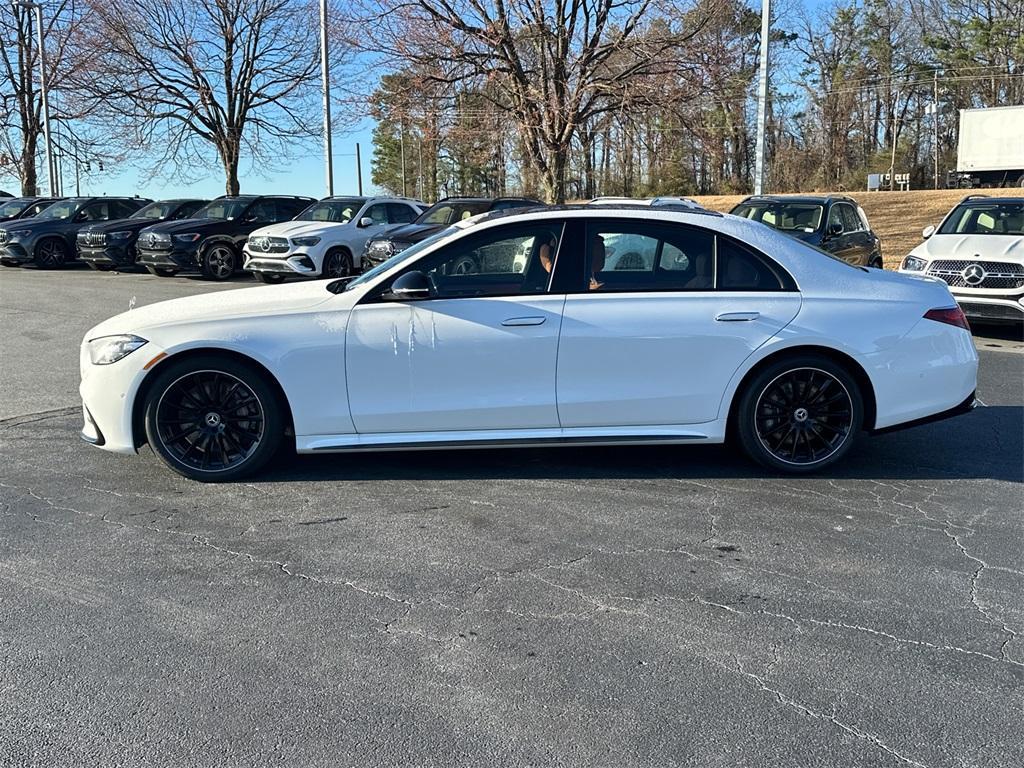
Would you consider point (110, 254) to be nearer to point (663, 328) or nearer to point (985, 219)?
point (985, 219)

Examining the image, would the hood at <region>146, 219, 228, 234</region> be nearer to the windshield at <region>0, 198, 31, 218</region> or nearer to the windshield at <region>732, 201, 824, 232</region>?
the windshield at <region>0, 198, 31, 218</region>

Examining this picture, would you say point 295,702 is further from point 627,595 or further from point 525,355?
point 525,355

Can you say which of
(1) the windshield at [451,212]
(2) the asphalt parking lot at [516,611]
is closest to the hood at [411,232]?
(1) the windshield at [451,212]

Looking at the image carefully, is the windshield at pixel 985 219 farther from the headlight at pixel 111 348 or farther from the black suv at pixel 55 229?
the black suv at pixel 55 229

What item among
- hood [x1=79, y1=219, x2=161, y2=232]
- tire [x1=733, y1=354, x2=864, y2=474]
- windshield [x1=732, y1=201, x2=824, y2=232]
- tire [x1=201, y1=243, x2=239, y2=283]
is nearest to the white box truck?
windshield [x1=732, y1=201, x2=824, y2=232]

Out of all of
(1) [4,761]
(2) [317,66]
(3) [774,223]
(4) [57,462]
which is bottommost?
(1) [4,761]

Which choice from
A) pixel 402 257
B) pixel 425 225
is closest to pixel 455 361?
pixel 402 257

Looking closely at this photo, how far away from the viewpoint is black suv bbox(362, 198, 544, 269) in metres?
15.9

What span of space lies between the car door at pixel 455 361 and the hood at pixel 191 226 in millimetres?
15030

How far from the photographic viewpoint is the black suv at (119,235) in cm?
2050

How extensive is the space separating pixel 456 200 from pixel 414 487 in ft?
43.5

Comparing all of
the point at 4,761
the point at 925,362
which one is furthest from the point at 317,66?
the point at 4,761

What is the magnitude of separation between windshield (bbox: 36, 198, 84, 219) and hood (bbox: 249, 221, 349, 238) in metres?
8.43

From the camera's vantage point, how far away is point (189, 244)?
18703mm
